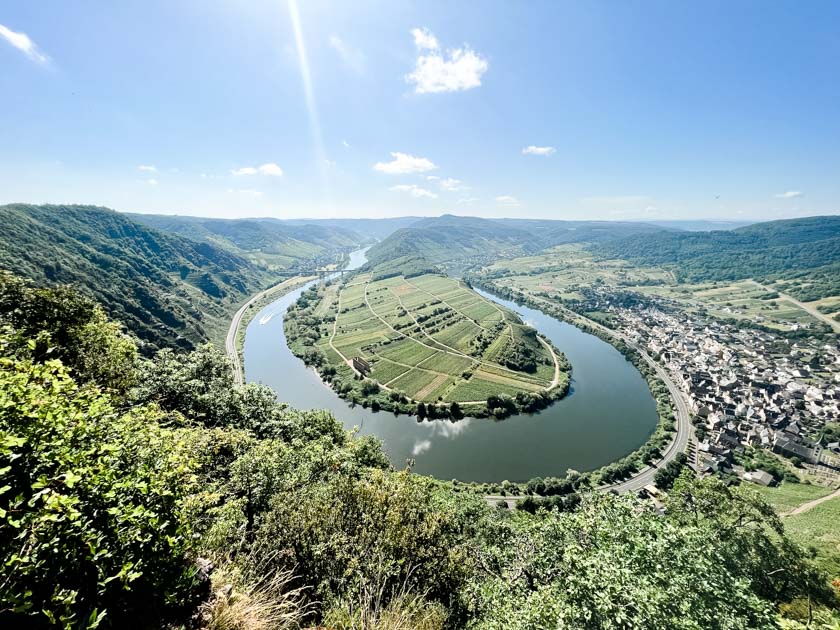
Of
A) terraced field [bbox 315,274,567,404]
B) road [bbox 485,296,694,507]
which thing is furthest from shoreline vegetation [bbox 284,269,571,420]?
road [bbox 485,296,694,507]

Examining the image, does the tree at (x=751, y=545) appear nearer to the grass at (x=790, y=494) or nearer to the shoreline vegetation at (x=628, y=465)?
the shoreline vegetation at (x=628, y=465)

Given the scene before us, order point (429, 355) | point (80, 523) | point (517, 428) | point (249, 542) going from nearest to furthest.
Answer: point (80, 523) → point (249, 542) → point (517, 428) → point (429, 355)

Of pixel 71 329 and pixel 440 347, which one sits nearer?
pixel 71 329

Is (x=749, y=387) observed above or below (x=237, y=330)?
below

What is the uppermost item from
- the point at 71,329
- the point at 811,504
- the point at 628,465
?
the point at 71,329

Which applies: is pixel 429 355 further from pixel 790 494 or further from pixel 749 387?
pixel 749 387

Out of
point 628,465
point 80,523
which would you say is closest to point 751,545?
point 80,523

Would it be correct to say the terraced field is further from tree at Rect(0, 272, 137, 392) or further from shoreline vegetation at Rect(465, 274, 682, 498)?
tree at Rect(0, 272, 137, 392)

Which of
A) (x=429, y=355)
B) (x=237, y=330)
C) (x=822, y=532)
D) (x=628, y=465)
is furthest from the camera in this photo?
(x=237, y=330)
